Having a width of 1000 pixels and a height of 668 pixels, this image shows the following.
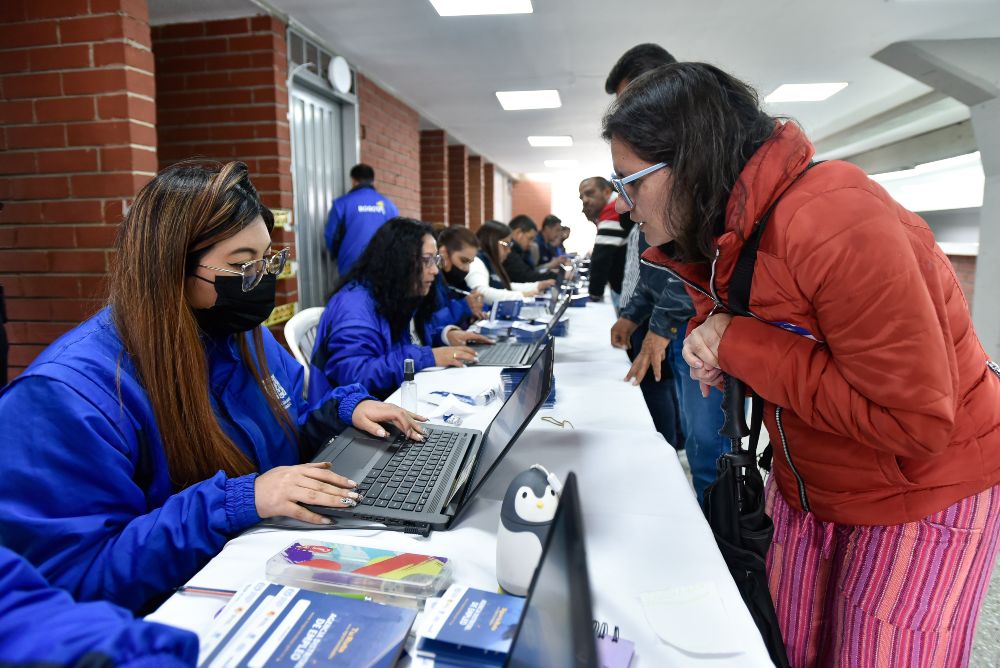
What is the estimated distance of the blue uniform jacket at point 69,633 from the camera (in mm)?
493

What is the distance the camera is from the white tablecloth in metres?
0.76

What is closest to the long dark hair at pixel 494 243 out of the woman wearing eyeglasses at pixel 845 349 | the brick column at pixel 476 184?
the woman wearing eyeglasses at pixel 845 349

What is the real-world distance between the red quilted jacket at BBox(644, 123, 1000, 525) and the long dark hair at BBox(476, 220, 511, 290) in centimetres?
388

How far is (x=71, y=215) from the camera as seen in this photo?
2428mm

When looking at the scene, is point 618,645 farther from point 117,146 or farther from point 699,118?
point 117,146

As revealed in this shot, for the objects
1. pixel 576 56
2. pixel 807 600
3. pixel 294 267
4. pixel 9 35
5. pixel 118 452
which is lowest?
pixel 807 600

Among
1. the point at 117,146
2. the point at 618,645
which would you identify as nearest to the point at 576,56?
the point at 117,146

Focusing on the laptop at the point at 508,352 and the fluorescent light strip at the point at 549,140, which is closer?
the laptop at the point at 508,352

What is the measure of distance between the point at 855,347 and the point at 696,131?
1.32ft

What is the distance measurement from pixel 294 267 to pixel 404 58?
1.92 meters

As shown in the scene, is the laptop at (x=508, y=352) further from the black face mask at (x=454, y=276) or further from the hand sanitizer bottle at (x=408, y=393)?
the black face mask at (x=454, y=276)

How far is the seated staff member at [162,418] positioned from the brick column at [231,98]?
100.0 inches

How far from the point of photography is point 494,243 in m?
4.91

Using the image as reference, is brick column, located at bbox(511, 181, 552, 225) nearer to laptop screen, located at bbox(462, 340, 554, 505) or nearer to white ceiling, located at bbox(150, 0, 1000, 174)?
white ceiling, located at bbox(150, 0, 1000, 174)
